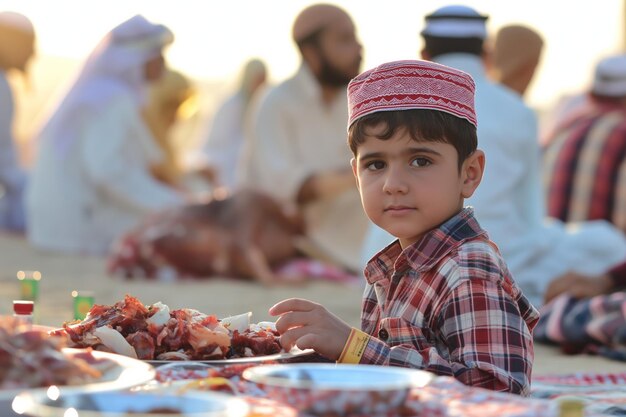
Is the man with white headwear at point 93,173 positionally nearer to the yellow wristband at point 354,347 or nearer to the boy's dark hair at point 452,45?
the boy's dark hair at point 452,45

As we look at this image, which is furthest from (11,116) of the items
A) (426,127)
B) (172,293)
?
(426,127)

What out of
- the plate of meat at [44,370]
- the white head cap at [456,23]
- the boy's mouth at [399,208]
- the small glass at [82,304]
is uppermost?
the white head cap at [456,23]

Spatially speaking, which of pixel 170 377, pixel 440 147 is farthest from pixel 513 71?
pixel 170 377

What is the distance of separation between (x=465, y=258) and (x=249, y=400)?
0.83 m

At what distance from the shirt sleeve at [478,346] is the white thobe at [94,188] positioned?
905 cm

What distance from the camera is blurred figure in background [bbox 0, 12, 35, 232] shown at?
1323cm

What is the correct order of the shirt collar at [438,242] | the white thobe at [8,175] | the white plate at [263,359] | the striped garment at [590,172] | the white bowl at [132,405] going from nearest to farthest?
the white bowl at [132,405]
the white plate at [263,359]
the shirt collar at [438,242]
the striped garment at [590,172]
the white thobe at [8,175]

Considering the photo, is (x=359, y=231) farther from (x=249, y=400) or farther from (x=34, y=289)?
(x=249, y=400)

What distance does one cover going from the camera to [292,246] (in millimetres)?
9945

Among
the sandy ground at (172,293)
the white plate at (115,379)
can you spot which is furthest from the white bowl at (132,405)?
the sandy ground at (172,293)

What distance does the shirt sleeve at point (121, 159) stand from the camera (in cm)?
1152

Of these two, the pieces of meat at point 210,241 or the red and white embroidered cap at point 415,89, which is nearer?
the red and white embroidered cap at point 415,89

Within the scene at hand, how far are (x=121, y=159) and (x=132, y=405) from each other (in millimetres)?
9877

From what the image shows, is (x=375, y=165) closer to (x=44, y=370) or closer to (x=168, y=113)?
(x=44, y=370)
